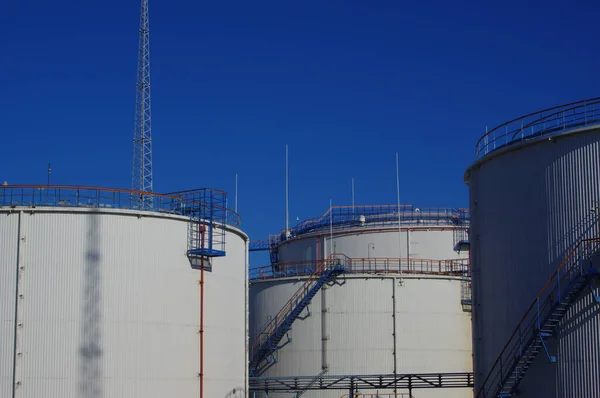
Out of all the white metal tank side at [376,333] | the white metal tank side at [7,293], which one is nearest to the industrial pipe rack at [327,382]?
the white metal tank side at [376,333]

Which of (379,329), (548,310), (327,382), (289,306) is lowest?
(327,382)

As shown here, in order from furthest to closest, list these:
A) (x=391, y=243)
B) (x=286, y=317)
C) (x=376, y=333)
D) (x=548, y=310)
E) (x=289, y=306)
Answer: (x=391, y=243)
(x=289, y=306)
(x=286, y=317)
(x=376, y=333)
(x=548, y=310)

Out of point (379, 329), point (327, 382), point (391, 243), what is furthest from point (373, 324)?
point (391, 243)

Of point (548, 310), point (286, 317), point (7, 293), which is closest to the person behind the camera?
point (548, 310)

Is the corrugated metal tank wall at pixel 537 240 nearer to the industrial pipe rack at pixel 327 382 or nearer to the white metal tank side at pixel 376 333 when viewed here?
the industrial pipe rack at pixel 327 382

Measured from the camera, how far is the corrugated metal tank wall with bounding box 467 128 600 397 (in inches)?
1051

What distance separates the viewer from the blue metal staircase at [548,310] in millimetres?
26531

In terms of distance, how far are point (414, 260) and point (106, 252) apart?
23.4 m

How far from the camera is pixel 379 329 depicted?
1841 inches

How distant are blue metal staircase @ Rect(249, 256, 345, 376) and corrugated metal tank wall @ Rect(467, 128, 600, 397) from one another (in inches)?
632

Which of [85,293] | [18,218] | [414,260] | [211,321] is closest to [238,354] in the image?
[211,321]

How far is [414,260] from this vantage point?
5172 cm

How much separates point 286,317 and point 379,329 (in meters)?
4.70

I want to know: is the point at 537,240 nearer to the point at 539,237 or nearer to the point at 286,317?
the point at 539,237
